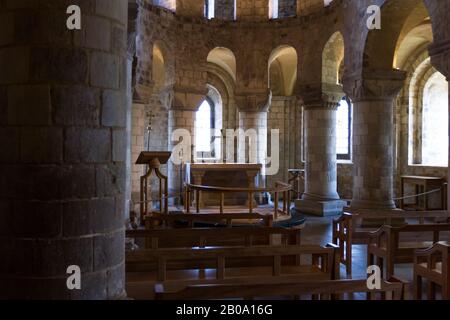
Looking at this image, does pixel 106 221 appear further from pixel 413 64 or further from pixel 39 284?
pixel 413 64

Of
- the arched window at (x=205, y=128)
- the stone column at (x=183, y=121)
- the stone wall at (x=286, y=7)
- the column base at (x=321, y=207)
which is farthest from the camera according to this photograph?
the arched window at (x=205, y=128)

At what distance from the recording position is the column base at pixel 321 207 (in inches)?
446

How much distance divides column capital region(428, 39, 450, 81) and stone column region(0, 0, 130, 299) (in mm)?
5319

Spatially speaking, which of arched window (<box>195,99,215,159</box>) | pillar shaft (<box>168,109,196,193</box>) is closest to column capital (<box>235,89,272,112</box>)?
pillar shaft (<box>168,109,196,193</box>)

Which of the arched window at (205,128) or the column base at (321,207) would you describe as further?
the arched window at (205,128)

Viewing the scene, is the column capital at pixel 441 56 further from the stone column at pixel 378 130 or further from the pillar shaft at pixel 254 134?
the pillar shaft at pixel 254 134

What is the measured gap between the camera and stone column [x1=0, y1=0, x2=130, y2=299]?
2.71 m

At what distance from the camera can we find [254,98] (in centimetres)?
1252

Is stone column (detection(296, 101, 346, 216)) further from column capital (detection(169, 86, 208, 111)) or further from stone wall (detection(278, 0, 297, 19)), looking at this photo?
stone wall (detection(278, 0, 297, 19))

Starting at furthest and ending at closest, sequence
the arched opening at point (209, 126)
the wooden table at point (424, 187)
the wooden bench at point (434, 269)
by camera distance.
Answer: the arched opening at point (209, 126), the wooden table at point (424, 187), the wooden bench at point (434, 269)

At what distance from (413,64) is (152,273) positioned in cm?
1176

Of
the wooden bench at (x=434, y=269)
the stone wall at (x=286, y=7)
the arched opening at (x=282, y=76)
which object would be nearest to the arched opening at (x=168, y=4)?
the stone wall at (x=286, y=7)

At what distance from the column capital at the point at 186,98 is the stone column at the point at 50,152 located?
29.8 feet

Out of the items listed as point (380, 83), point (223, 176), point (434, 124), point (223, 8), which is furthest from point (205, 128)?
point (380, 83)
